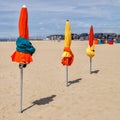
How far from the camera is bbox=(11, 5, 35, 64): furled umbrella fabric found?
946 cm

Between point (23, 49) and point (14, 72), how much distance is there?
8.60 meters

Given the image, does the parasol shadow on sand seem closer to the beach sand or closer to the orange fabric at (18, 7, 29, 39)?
the beach sand

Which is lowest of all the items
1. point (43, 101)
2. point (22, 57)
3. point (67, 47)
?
point (43, 101)

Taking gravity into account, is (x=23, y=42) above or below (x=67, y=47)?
above

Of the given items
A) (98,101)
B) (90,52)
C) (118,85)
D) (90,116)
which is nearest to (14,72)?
(90,52)

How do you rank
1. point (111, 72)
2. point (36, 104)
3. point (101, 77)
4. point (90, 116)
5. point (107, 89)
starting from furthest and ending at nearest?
point (111, 72) → point (101, 77) → point (107, 89) → point (36, 104) → point (90, 116)

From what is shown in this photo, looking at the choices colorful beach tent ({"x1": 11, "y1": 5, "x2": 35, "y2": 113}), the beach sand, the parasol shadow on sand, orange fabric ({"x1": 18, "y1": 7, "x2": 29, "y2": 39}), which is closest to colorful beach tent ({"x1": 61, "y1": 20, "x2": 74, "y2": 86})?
the beach sand

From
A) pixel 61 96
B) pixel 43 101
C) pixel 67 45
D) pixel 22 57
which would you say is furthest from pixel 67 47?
pixel 22 57

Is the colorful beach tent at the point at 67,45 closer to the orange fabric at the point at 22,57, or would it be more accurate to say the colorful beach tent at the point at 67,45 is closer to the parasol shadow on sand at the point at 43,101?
the parasol shadow on sand at the point at 43,101

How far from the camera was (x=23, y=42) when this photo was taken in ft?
31.5

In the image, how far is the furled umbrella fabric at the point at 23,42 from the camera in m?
9.46

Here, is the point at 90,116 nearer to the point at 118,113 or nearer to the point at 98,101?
the point at 118,113

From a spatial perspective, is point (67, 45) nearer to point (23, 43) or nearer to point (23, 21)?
point (23, 43)

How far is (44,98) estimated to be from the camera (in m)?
11.8
